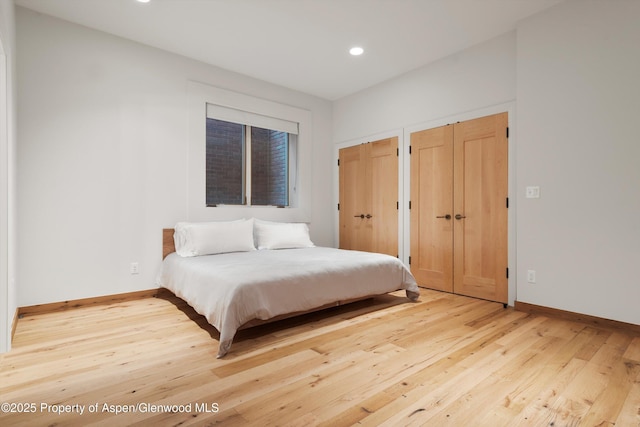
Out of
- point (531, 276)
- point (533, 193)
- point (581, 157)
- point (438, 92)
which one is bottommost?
point (531, 276)

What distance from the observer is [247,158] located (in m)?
4.52

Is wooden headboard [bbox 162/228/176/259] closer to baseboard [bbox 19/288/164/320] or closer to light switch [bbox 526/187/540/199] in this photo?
baseboard [bbox 19/288/164/320]

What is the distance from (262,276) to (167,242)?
180 cm

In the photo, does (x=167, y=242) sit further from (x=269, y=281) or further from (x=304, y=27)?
(x=304, y=27)

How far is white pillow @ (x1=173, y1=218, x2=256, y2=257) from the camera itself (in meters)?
3.52

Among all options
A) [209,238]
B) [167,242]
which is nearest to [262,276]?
[209,238]

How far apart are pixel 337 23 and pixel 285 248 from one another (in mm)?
2497

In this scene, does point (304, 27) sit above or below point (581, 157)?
above

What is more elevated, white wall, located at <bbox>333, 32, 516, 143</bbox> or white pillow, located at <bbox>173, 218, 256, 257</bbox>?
white wall, located at <bbox>333, 32, 516, 143</bbox>

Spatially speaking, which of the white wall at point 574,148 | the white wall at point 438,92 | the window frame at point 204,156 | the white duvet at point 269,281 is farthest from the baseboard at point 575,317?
the window frame at point 204,156

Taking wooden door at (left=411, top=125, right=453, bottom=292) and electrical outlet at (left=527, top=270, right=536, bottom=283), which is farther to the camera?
wooden door at (left=411, top=125, right=453, bottom=292)

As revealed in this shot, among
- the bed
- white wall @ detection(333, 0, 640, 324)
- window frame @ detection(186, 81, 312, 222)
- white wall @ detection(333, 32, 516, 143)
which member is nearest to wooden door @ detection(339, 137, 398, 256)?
white wall @ detection(333, 32, 516, 143)

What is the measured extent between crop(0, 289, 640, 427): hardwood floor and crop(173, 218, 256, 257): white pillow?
80cm

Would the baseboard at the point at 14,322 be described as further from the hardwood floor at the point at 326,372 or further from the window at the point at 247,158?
the window at the point at 247,158
